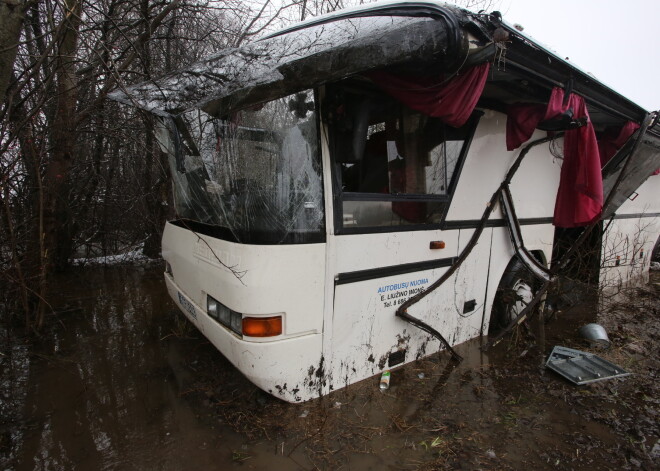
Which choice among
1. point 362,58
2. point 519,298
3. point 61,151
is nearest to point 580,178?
point 519,298

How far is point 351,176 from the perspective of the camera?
8.79 feet

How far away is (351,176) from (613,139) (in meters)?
4.23

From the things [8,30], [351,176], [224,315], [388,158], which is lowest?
[224,315]

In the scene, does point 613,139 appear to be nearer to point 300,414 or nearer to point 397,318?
point 397,318

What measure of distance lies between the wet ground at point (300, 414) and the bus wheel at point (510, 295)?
33cm

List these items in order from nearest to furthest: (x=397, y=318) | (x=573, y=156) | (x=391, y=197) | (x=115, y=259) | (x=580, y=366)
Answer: (x=391, y=197)
(x=397, y=318)
(x=580, y=366)
(x=573, y=156)
(x=115, y=259)

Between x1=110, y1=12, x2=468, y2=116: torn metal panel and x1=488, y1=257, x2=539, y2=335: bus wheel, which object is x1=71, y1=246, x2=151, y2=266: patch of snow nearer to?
x1=110, y1=12, x2=468, y2=116: torn metal panel

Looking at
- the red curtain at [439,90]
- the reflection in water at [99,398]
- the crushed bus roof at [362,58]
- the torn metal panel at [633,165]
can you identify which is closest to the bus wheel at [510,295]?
the torn metal panel at [633,165]

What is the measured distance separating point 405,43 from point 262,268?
156cm

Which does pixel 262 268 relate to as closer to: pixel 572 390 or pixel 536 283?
pixel 572 390

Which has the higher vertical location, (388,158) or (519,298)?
(388,158)

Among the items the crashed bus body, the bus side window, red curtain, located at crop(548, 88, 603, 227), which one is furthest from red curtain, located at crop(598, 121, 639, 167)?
the bus side window

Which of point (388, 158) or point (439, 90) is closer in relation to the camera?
point (439, 90)

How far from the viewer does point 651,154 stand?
4.79 meters
